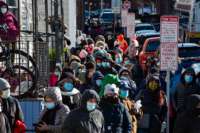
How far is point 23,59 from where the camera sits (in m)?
14.5

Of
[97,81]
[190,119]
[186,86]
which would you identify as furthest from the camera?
[186,86]

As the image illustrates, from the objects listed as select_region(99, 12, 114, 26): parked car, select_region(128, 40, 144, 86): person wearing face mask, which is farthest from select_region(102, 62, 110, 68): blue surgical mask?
select_region(99, 12, 114, 26): parked car

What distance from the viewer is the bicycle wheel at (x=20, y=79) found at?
1416cm

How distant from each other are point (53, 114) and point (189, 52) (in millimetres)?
Answer: 13720

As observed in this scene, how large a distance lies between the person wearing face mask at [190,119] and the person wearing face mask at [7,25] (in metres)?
4.91

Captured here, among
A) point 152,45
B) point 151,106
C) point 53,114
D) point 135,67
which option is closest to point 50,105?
point 53,114

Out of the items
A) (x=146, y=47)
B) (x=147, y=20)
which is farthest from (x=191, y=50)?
(x=147, y=20)

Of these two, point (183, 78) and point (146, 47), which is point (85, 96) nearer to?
point (183, 78)

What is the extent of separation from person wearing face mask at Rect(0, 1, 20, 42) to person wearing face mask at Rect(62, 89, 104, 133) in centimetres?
398

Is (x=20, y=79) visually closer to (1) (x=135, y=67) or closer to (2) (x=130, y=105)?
(2) (x=130, y=105)

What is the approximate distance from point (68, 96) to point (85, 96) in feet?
5.47

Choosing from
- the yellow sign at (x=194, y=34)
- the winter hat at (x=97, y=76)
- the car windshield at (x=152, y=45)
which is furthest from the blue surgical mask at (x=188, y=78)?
the yellow sign at (x=194, y=34)

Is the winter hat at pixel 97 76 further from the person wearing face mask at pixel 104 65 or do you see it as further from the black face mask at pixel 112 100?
the black face mask at pixel 112 100

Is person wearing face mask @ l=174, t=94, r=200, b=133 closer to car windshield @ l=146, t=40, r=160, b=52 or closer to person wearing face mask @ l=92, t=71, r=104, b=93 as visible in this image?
person wearing face mask @ l=92, t=71, r=104, b=93
